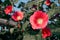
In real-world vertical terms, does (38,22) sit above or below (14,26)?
above

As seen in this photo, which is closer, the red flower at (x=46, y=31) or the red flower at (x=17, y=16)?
the red flower at (x=46, y=31)

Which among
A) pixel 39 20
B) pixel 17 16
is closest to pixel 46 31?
pixel 39 20

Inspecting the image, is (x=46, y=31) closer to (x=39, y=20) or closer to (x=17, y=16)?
(x=39, y=20)

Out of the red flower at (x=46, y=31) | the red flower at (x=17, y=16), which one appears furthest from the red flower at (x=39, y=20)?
the red flower at (x=17, y=16)

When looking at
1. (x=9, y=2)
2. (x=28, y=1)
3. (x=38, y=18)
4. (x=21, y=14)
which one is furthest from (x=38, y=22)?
(x=9, y=2)

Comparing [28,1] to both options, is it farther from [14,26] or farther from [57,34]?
[57,34]

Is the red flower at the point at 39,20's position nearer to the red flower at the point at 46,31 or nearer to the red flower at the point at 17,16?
the red flower at the point at 46,31

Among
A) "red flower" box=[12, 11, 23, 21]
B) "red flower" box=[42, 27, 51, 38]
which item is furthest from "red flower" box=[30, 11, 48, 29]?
"red flower" box=[12, 11, 23, 21]

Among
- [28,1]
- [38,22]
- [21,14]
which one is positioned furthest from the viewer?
[28,1]

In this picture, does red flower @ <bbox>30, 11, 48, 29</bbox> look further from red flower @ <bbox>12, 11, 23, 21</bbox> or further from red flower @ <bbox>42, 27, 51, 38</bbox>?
red flower @ <bbox>12, 11, 23, 21</bbox>
